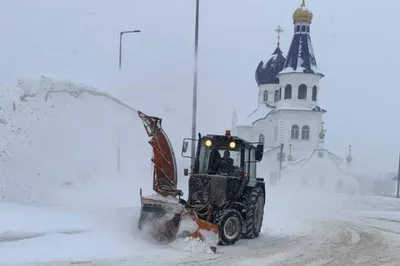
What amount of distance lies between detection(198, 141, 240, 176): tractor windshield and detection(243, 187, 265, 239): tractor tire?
0.82 metres

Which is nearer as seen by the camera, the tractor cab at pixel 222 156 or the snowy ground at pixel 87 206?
the snowy ground at pixel 87 206

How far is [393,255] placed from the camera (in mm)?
12773

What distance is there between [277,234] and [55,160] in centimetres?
788

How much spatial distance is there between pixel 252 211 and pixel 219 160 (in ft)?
Result: 4.82

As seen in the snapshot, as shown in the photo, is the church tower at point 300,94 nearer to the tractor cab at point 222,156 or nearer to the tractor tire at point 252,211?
the tractor tire at point 252,211

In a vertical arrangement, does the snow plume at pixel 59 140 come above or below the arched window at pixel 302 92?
below

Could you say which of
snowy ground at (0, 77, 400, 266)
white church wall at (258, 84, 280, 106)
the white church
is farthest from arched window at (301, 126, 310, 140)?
snowy ground at (0, 77, 400, 266)

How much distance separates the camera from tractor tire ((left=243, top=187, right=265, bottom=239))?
14198mm

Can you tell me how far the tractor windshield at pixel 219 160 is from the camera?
14.5 meters

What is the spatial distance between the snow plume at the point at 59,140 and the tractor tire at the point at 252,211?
5.83 meters

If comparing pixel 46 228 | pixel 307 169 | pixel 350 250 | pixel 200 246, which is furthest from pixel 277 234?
pixel 307 169

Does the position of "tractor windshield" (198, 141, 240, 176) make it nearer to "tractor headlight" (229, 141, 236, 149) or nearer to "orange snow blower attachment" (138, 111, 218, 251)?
"tractor headlight" (229, 141, 236, 149)

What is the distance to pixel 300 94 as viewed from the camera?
227 feet

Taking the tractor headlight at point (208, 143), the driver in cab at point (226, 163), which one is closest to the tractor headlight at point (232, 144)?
the driver in cab at point (226, 163)
